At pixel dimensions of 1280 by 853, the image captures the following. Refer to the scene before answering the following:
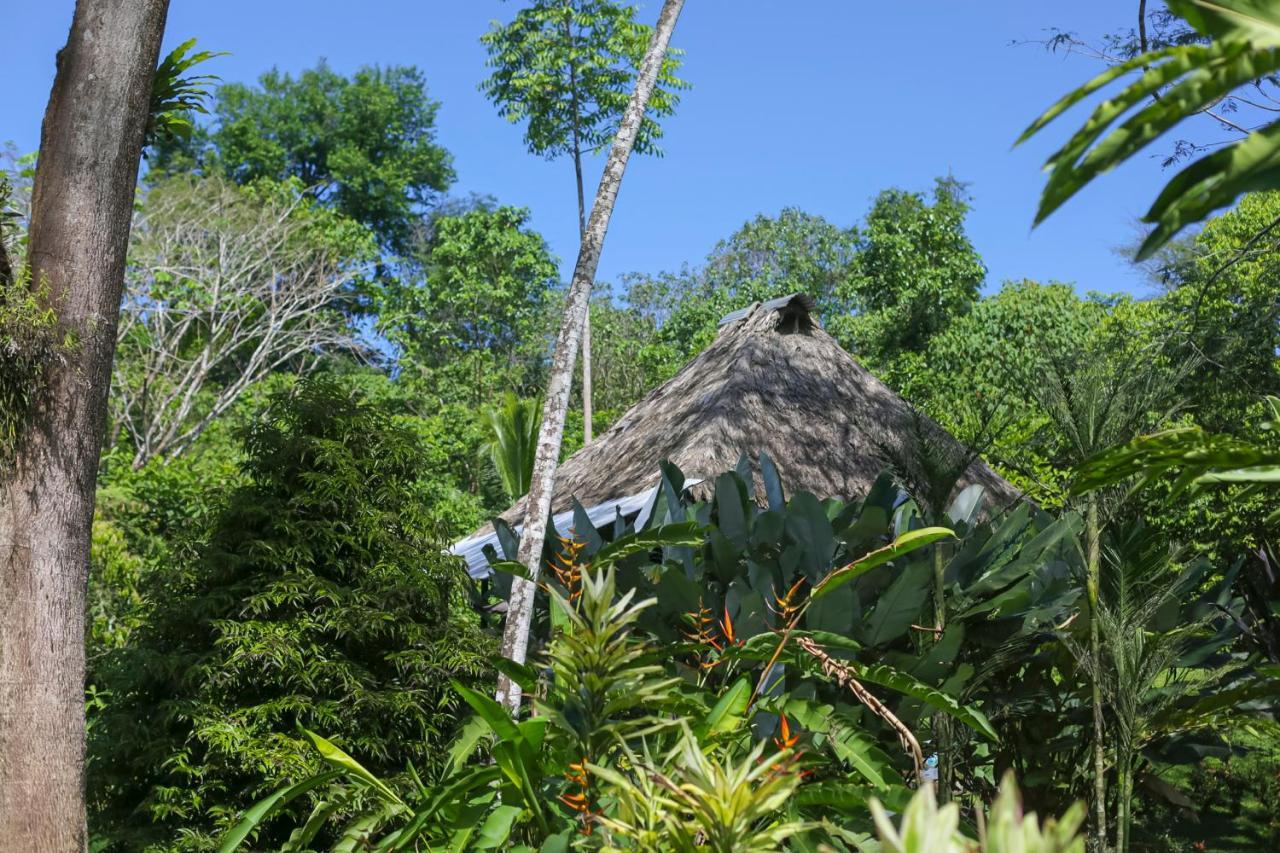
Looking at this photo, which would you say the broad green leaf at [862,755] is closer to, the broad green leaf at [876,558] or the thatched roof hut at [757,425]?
the broad green leaf at [876,558]

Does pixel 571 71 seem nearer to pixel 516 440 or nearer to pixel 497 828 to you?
pixel 516 440

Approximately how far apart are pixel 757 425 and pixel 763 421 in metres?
0.12

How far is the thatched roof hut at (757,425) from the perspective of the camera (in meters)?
8.02

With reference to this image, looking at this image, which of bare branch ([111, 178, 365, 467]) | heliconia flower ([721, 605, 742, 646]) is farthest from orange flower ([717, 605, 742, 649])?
bare branch ([111, 178, 365, 467])

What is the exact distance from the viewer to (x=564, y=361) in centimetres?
603

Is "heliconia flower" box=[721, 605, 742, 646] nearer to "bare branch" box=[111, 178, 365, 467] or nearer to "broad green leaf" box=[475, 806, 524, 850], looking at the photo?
"broad green leaf" box=[475, 806, 524, 850]

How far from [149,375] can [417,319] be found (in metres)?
7.60

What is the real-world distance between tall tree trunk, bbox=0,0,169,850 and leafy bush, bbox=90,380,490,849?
312 mm

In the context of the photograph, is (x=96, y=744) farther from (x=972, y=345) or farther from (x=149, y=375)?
(x=972, y=345)

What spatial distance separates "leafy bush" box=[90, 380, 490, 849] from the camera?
13.7ft

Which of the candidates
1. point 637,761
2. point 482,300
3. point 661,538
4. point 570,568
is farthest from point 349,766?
point 482,300

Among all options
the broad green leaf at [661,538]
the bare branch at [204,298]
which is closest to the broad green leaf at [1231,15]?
the broad green leaf at [661,538]

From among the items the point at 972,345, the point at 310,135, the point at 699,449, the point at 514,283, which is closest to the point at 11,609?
the point at 699,449

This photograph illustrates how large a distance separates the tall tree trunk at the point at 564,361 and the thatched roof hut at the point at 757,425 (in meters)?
1.25
